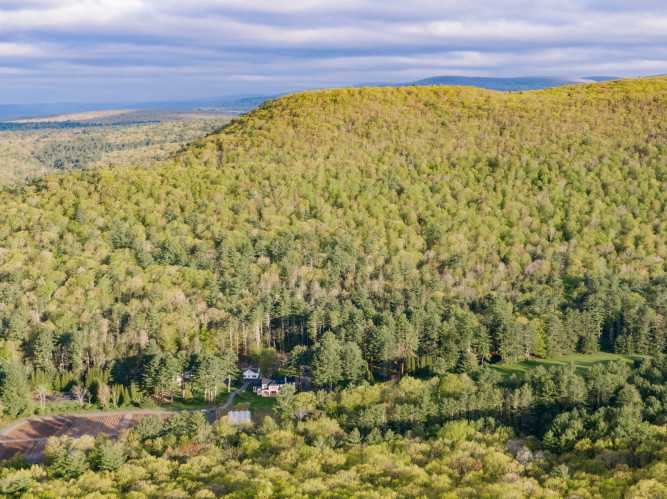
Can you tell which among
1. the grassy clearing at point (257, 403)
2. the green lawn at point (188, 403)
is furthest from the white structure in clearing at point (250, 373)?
the green lawn at point (188, 403)

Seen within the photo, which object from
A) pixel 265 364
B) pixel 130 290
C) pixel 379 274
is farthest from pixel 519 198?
pixel 130 290

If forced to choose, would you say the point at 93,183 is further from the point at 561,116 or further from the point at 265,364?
the point at 561,116

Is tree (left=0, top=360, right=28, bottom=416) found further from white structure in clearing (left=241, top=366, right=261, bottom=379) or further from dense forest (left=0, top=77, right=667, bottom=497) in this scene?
white structure in clearing (left=241, top=366, right=261, bottom=379)

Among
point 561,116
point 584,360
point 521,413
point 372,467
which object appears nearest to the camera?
point 372,467

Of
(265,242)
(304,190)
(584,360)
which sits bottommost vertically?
(584,360)

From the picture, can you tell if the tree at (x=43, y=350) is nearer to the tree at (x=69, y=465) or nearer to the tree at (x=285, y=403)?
the tree at (x=69, y=465)

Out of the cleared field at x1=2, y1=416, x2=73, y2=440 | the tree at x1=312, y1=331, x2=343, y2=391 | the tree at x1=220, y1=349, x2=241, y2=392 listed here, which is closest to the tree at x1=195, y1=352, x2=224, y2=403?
the tree at x1=220, y1=349, x2=241, y2=392
